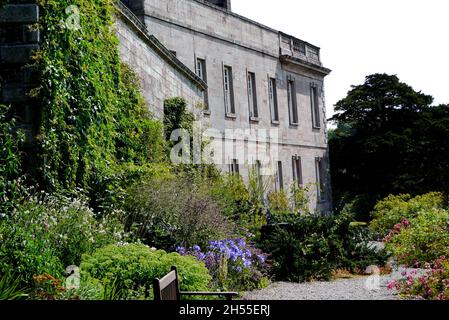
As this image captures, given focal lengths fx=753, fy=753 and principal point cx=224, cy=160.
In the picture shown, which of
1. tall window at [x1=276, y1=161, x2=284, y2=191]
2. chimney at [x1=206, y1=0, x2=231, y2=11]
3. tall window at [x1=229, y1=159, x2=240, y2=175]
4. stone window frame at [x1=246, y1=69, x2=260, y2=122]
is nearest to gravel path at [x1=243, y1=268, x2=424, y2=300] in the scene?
tall window at [x1=229, y1=159, x2=240, y2=175]

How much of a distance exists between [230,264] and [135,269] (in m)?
2.92

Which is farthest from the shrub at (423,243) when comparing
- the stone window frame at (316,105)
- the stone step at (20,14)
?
the stone window frame at (316,105)

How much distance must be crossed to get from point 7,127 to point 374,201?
27.4 m

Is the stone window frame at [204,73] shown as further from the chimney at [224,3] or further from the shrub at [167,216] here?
A: the shrub at [167,216]

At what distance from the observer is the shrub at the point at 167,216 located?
953 cm

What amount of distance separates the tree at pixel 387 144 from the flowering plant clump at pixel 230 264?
2403cm

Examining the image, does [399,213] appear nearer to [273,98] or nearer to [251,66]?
[251,66]

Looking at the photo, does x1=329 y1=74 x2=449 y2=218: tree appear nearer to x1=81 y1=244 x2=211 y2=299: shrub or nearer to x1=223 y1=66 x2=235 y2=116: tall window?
x1=223 y1=66 x2=235 y2=116: tall window

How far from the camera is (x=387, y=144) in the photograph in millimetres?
35344

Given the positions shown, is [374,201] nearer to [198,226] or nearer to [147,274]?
[198,226]

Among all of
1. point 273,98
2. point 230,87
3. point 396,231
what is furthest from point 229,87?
point 396,231

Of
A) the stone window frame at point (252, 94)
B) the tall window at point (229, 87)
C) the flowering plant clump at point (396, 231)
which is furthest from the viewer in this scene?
the stone window frame at point (252, 94)

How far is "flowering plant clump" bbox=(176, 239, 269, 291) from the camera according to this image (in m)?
9.17
